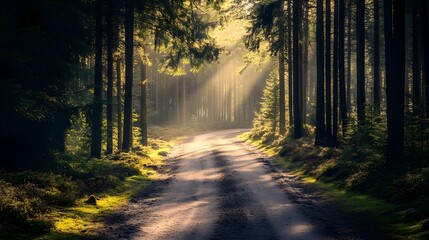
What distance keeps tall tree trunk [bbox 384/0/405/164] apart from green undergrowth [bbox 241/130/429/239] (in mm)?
772

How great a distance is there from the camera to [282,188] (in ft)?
53.1

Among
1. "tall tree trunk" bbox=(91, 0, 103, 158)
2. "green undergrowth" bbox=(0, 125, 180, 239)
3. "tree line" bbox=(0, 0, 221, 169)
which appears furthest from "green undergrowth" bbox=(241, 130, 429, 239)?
"tall tree trunk" bbox=(91, 0, 103, 158)

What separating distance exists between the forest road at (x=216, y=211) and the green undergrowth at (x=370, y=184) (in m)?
1.58

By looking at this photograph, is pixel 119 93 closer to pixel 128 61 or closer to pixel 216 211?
pixel 128 61

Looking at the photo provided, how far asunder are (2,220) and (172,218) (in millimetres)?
4193

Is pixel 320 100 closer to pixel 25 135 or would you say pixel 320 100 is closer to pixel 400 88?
pixel 400 88

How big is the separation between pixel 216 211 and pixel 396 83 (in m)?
8.05

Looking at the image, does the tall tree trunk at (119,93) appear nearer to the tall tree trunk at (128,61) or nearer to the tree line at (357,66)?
the tall tree trunk at (128,61)

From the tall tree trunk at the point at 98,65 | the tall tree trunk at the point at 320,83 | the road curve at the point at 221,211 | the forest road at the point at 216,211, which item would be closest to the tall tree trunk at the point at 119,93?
the tall tree trunk at the point at 98,65

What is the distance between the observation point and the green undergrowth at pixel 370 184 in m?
10.5

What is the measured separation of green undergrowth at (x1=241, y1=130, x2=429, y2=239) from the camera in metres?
10.5

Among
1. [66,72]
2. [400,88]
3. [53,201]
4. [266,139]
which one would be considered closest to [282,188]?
[400,88]

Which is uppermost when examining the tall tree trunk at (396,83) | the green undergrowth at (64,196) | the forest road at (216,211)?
the tall tree trunk at (396,83)

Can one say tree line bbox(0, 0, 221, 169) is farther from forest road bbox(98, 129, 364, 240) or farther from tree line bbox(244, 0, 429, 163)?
tree line bbox(244, 0, 429, 163)
